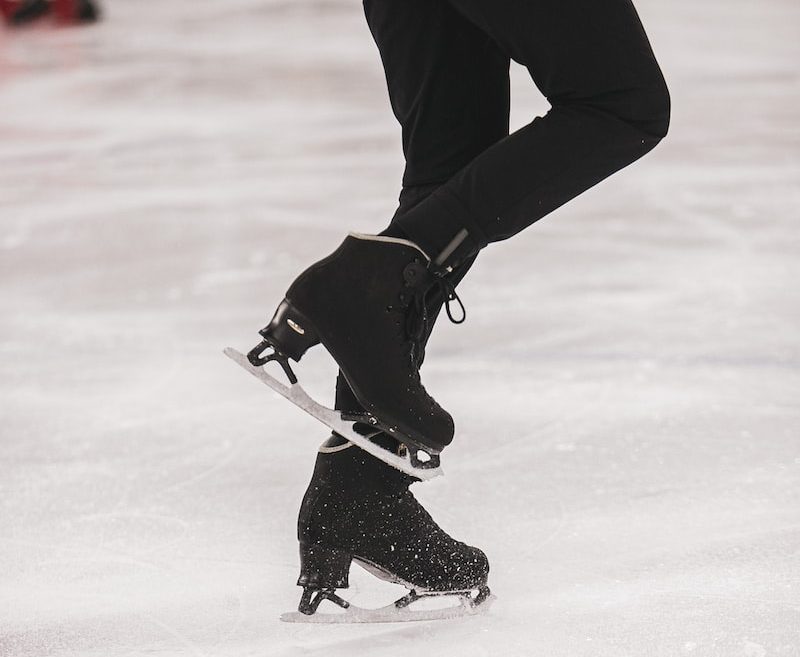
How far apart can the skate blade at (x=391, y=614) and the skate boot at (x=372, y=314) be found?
0.80ft

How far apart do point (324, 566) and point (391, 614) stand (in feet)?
0.29

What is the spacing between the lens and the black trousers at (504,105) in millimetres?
1117

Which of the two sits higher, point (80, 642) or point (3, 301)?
point (80, 642)

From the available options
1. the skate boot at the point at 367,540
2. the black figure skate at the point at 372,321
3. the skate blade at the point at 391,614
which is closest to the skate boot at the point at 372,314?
the black figure skate at the point at 372,321

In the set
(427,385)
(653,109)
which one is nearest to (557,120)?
(653,109)

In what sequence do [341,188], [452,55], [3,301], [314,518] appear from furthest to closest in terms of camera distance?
1. [341,188]
2. [3,301]
3. [314,518]
4. [452,55]

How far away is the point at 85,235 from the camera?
3301mm

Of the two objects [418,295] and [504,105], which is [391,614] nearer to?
[418,295]

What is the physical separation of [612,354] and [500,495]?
0.67 metres

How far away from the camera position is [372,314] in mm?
1160

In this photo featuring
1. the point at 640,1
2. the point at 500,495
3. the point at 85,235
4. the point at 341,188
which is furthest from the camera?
the point at 640,1

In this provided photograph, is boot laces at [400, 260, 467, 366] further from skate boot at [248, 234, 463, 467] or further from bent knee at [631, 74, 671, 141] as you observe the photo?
bent knee at [631, 74, 671, 141]

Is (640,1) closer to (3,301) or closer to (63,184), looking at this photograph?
(63,184)

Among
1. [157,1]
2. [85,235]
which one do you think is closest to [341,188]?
[85,235]
